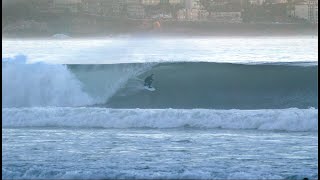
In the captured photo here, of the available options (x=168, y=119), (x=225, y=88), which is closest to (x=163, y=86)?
Result: (x=225, y=88)

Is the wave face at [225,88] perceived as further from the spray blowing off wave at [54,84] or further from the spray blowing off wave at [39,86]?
the spray blowing off wave at [39,86]

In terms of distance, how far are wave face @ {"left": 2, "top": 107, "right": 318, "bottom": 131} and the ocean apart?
0.05ft

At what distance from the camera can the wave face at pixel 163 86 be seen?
17.4 m

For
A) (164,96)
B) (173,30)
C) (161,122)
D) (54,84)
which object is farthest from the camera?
(173,30)

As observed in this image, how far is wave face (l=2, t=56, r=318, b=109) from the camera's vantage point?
683 inches

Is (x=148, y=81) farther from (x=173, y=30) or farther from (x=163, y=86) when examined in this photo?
(x=173, y=30)

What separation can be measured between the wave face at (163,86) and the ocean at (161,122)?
27mm

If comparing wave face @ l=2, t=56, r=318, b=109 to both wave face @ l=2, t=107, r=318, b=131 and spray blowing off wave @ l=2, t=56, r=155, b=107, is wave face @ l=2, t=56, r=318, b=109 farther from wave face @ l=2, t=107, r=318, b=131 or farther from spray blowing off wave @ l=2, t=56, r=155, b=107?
wave face @ l=2, t=107, r=318, b=131

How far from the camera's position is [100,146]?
33.3 feet

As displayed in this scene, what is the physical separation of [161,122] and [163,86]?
6312 millimetres

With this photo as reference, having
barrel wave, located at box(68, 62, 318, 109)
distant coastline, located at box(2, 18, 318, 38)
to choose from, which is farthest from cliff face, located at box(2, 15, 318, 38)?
barrel wave, located at box(68, 62, 318, 109)

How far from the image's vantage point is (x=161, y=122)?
42.0 ft

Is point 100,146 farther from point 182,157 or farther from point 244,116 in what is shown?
point 244,116

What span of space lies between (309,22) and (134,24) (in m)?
9.01
